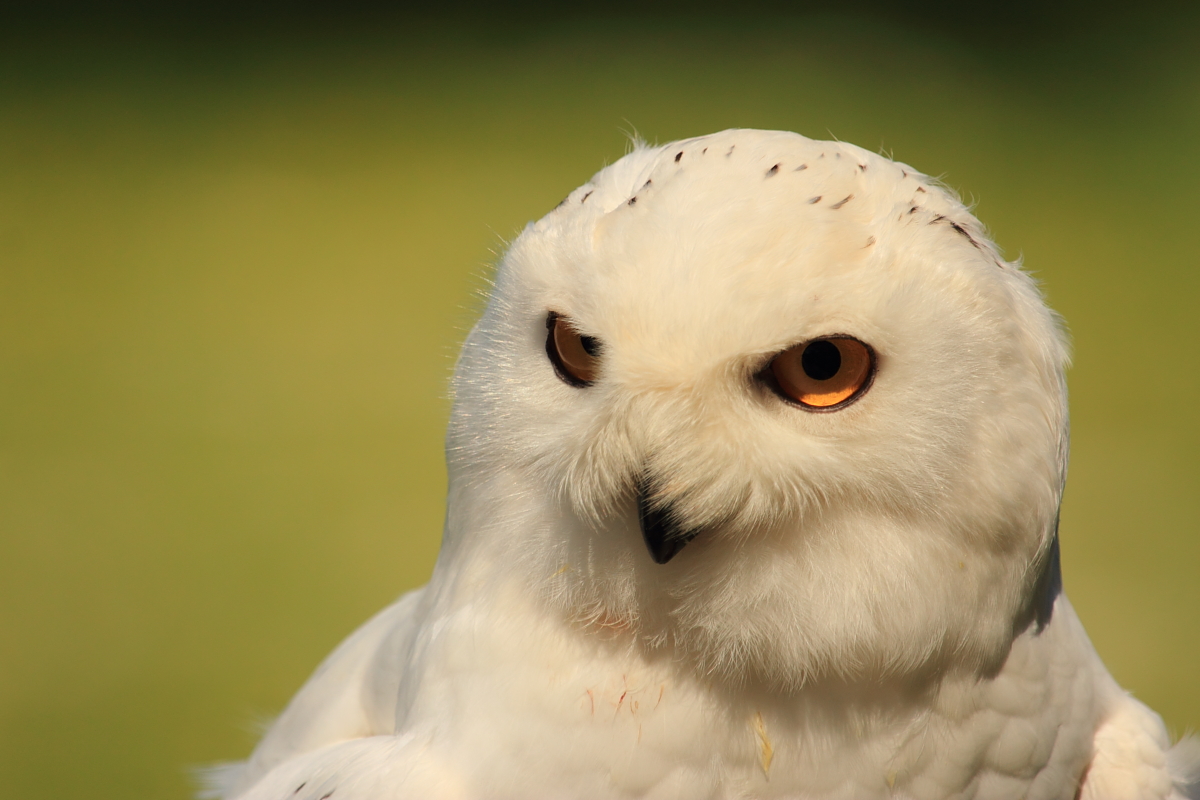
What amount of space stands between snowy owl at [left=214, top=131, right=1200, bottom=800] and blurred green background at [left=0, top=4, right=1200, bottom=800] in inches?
68.9

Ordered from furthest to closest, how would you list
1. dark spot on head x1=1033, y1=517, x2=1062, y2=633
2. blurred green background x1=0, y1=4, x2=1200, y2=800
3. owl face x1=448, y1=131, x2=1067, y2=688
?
blurred green background x1=0, y1=4, x2=1200, y2=800 < dark spot on head x1=1033, y1=517, x2=1062, y2=633 < owl face x1=448, y1=131, x2=1067, y2=688

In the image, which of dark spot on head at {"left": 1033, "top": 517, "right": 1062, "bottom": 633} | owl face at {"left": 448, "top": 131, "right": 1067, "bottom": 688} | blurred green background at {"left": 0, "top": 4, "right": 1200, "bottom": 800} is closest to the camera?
owl face at {"left": 448, "top": 131, "right": 1067, "bottom": 688}

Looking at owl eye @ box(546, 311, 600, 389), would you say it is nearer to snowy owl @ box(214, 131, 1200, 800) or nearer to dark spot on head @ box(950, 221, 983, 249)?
snowy owl @ box(214, 131, 1200, 800)

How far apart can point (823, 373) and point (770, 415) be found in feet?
0.14

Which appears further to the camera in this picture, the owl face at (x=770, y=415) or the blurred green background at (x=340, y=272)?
the blurred green background at (x=340, y=272)

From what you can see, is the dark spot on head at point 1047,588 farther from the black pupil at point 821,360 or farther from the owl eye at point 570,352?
the owl eye at point 570,352

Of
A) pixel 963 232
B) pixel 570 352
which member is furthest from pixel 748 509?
pixel 963 232

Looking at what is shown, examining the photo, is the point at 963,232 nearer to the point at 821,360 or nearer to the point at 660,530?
the point at 821,360

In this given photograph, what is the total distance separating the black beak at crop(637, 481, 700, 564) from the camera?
0.67 m

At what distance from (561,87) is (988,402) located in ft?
12.4

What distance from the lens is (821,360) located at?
0.64 meters

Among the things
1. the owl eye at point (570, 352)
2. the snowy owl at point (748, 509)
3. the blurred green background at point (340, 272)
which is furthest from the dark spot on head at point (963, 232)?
the blurred green background at point (340, 272)

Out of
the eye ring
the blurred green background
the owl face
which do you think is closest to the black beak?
the owl face

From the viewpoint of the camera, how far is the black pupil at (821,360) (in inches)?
25.1
